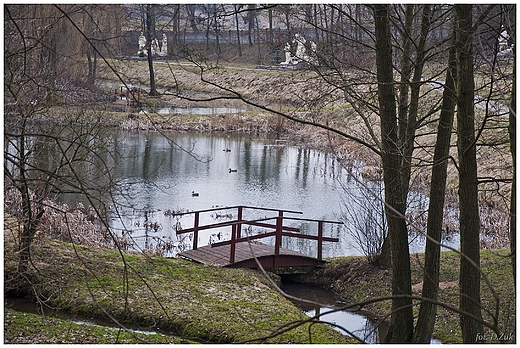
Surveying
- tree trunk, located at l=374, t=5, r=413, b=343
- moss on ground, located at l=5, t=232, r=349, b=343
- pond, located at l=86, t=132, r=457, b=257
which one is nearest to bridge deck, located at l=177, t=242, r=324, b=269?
moss on ground, located at l=5, t=232, r=349, b=343

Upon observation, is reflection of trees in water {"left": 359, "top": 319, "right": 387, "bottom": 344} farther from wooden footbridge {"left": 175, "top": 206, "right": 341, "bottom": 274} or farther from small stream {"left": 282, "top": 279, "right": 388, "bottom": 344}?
wooden footbridge {"left": 175, "top": 206, "right": 341, "bottom": 274}

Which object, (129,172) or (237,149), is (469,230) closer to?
(129,172)

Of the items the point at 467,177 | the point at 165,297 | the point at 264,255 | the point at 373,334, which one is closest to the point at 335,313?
the point at 373,334

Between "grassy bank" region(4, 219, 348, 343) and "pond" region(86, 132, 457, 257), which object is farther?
"pond" region(86, 132, 457, 257)

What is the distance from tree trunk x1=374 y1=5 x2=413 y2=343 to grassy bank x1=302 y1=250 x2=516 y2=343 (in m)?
2.31

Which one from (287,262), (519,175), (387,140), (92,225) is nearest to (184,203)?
(92,225)

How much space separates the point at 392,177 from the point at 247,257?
5.66m

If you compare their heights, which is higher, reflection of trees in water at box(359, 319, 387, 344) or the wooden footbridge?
the wooden footbridge

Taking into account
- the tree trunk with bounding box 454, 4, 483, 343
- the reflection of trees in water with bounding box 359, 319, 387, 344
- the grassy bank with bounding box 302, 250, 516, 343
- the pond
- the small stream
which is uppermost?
the tree trunk with bounding box 454, 4, 483, 343

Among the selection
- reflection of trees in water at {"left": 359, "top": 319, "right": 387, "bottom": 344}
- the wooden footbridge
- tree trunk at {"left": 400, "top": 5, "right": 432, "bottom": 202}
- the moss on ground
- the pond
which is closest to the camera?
the moss on ground

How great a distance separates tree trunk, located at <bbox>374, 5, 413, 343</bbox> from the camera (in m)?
6.62

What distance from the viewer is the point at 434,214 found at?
272 inches

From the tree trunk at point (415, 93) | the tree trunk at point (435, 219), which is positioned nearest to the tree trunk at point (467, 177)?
the tree trunk at point (435, 219)

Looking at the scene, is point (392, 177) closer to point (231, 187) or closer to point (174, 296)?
point (174, 296)
